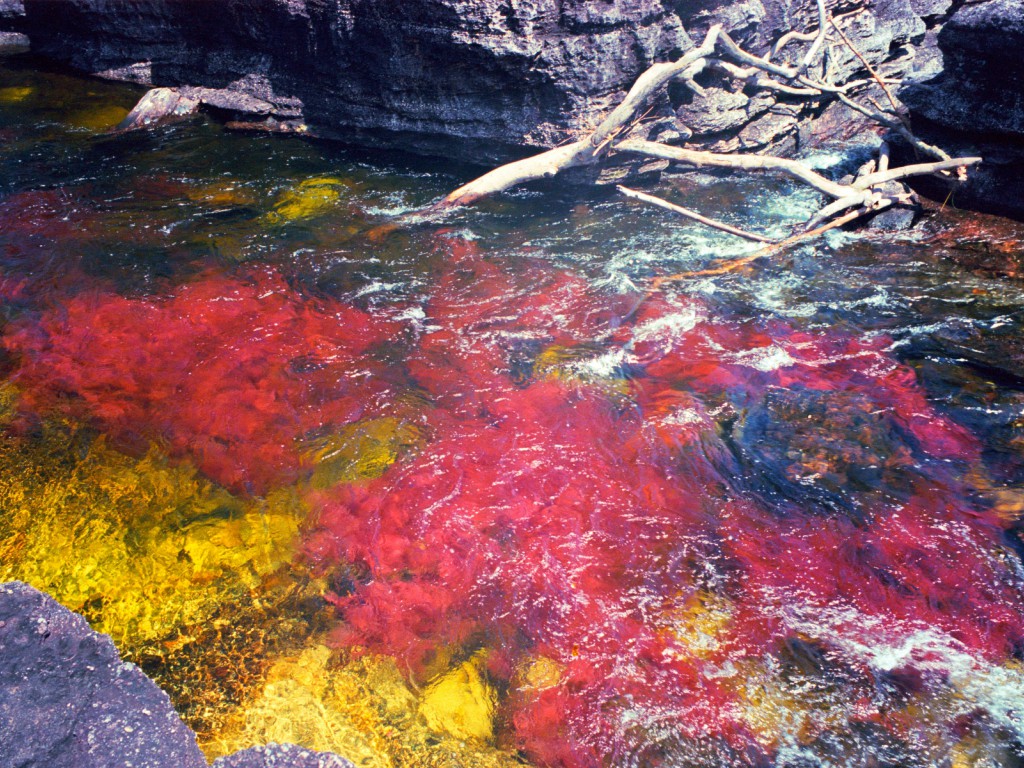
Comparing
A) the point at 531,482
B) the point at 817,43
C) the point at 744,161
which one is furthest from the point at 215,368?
the point at 817,43

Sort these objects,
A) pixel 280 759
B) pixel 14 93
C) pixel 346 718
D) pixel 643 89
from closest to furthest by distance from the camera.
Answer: pixel 280 759, pixel 346 718, pixel 643 89, pixel 14 93

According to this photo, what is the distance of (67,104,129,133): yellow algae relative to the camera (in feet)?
30.7

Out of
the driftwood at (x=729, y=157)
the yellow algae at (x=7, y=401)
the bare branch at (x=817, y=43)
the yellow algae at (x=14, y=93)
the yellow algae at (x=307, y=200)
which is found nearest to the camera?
the yellow algae at (x=7, y=401)

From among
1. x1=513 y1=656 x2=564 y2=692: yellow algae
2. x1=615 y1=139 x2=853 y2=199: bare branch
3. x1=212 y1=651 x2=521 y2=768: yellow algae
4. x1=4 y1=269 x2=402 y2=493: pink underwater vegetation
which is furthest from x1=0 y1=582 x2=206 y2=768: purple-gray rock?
x1=615 y1=139 x2=853 y2=199: bare branch

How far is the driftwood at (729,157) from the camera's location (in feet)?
20.8

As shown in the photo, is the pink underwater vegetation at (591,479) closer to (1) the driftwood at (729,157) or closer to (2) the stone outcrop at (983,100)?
(1) the driftwood at (729,157)

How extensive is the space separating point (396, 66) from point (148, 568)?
6564mm

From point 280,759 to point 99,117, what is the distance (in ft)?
35.3

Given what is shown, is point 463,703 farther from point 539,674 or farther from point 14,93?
point 14,93

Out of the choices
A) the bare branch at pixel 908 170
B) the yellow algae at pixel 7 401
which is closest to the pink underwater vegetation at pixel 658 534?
the bare branch at pixel 908 170

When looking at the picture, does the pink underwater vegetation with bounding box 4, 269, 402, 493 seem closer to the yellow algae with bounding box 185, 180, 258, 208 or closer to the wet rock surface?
the yellow algae with bounding box 185, 180, 258, 208

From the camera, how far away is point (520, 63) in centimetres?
700

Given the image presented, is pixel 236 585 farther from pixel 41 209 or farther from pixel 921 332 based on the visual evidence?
pixel 41 209

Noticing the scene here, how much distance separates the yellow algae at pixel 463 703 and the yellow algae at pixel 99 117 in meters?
9.94
